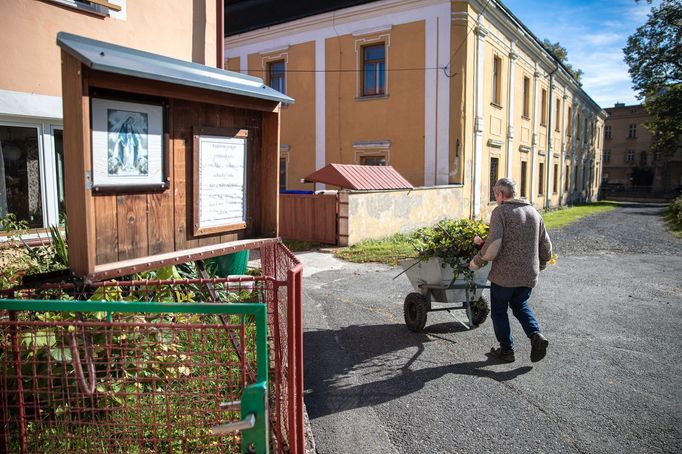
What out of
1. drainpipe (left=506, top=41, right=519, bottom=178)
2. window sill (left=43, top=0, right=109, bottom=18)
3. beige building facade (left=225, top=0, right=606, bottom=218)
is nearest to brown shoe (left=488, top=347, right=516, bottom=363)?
window sill (left=43, top=0, right=109, bottom=18)

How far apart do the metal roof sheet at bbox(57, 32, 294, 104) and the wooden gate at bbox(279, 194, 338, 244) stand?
8387 millimetres

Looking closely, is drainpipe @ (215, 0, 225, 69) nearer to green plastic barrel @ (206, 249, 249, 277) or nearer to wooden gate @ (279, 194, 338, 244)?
green plastic barrel @ (206, 249, 249, 277)

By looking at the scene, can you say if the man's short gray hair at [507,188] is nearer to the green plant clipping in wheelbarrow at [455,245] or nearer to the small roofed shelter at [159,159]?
the green plant clipping in wheelbarrow at [455,245]

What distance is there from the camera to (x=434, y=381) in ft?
14.5

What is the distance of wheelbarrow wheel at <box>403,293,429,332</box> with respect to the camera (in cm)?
568

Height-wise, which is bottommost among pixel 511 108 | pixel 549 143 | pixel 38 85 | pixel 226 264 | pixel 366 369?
pixel 366 369

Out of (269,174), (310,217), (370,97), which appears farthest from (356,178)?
(269,174)

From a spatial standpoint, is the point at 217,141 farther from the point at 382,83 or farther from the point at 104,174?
the point at 382,83

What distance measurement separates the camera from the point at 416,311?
226 inches

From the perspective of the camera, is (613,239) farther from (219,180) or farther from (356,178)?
(219,180)

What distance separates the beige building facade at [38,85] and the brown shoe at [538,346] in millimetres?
5608

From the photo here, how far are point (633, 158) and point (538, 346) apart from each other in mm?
68818

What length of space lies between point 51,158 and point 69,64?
362 centimetres

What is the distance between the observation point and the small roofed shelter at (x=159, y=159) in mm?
3045
